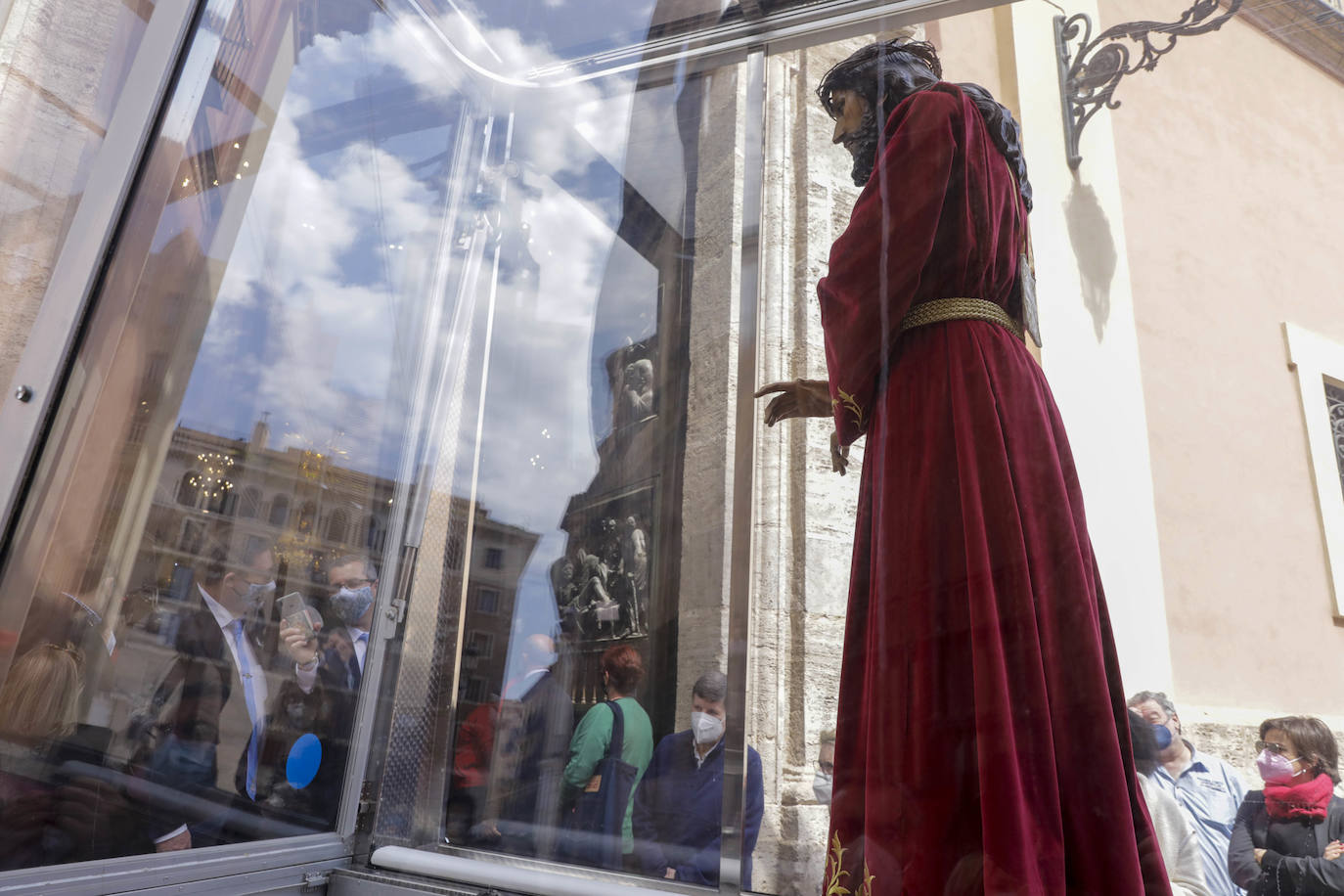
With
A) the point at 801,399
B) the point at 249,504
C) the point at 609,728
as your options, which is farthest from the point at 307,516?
the point at 801,399

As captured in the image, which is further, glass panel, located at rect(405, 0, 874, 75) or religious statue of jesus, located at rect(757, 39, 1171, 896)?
glass panel, located at rect(405, 0, 874, 75)

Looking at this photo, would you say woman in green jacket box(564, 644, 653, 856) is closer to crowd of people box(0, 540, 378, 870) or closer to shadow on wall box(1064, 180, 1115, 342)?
crowd of people box(0, 540, 378, 870)

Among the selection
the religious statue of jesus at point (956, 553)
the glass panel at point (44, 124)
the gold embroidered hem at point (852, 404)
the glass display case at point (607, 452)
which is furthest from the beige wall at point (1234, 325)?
the glass panel at point (44, 124)

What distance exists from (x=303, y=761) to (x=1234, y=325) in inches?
102

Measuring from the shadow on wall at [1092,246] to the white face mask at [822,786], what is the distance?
129 centimetres

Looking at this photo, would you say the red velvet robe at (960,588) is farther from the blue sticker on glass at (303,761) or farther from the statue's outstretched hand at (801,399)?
the blue sticker on glass at (303,761)

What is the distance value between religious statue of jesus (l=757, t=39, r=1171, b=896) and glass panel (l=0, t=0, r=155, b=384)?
5.17 ft

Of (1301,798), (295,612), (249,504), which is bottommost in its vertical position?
(1301,798)

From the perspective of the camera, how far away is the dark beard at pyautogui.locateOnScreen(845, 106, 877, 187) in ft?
6.55

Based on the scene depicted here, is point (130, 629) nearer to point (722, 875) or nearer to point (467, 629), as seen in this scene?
point (467, 629)

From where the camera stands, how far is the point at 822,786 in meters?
2.02

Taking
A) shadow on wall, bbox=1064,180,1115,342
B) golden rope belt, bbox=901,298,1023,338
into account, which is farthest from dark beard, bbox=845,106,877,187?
shadow on wall, bbox=1064,180,1115,342

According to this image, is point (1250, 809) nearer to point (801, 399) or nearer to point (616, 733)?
point (801, 399)

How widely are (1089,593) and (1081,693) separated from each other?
19 centimetres
